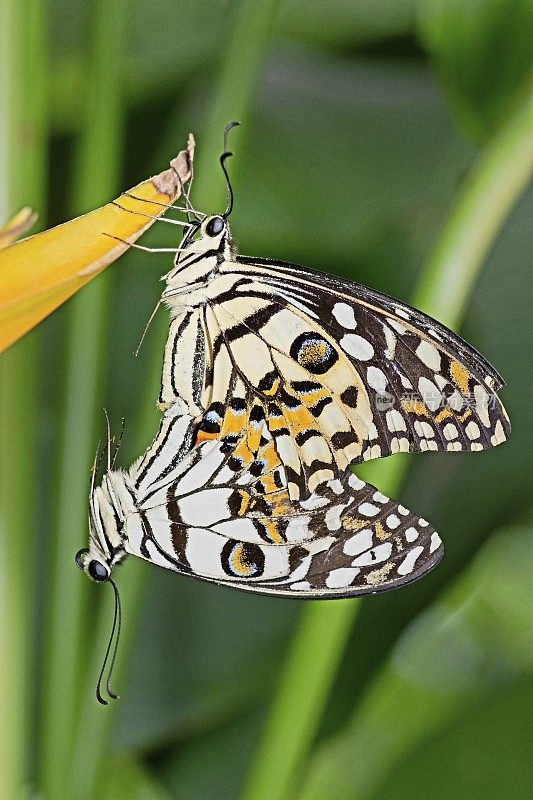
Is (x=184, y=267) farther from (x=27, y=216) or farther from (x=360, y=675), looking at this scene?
(x=360, y=675)

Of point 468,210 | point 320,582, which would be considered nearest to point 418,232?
point 468,210

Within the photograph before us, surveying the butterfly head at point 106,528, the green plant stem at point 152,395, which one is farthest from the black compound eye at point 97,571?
the green plant stem at point 152,395

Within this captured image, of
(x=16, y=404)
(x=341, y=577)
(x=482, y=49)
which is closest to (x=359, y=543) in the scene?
(x=341, y=577)

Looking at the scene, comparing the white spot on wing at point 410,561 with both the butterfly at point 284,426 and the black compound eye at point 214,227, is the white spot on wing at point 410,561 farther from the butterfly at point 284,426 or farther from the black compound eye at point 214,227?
the black compound eye at point 214,227

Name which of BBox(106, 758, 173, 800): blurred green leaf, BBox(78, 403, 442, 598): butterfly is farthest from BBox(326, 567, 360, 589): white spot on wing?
BBox(106, 758, 173, 800): blurred green leaf

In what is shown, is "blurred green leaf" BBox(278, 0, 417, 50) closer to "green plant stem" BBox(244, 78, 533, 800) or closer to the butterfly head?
"green plant stem" BBox(244, 78, 533, 800)
